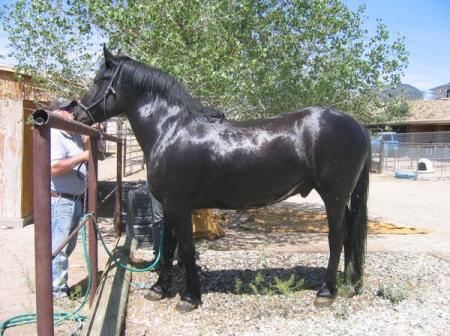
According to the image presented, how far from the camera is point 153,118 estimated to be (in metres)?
4.07

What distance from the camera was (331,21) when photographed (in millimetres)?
7102

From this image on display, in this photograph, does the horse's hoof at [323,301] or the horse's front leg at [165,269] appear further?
the horse's front leg at [165,269]

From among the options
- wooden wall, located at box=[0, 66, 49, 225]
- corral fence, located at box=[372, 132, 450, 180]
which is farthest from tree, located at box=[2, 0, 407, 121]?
corral fence, located at box=[372, 132, 450, 180]

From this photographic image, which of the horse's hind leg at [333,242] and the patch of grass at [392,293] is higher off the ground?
the horse's hind leg at [333,242]

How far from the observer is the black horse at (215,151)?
12.9 ft

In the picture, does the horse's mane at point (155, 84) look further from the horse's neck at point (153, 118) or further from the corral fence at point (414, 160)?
the corral fence at point (414, 160)

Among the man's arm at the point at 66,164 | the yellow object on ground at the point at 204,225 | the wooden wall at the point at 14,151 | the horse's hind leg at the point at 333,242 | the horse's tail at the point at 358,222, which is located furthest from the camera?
the wooden wall at the point at 14,151

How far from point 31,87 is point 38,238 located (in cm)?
607

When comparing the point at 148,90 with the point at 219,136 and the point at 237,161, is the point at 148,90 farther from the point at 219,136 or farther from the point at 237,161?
the point at 237,161

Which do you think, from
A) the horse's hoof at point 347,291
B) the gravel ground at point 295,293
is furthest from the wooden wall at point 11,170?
the horse's hoof at point 347,291

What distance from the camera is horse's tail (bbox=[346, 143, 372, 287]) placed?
4309 mm

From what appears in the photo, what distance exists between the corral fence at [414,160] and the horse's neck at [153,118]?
18.4m

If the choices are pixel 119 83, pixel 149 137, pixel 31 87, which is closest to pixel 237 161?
pixel 149 137

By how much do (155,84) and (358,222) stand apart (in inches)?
92.7
